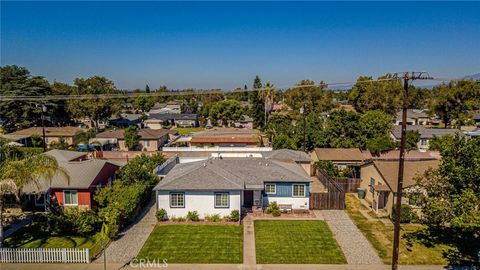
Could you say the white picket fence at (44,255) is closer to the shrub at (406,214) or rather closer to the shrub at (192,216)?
the shrub at (192,216)

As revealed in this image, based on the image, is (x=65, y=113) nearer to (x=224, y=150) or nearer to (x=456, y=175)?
(x=224, y=150)

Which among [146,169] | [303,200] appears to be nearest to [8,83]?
[146,169]

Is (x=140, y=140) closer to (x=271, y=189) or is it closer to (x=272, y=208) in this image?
(x=271, y=189)

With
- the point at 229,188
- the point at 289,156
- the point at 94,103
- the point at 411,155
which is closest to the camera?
the point at 229,188

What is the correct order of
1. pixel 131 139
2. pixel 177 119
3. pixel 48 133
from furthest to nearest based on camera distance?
1. pixel 177 119
2. pixel 48 133
3. pixel 131 139

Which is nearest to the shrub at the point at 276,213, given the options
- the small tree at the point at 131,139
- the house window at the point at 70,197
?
the house window at the point at 70,197

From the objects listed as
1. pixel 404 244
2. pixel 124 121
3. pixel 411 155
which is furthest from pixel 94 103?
pixel 404 244

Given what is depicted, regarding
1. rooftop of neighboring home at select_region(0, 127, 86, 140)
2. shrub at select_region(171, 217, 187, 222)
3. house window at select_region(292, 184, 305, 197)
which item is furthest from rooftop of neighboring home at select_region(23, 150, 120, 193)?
rooftop of neighboring home at select_region(0, 127, 86, 140)

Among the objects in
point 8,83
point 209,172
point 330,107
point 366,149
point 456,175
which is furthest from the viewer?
point 330,107
